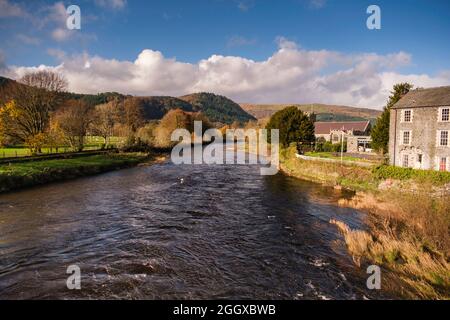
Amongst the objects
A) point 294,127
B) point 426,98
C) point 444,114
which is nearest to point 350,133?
point 294,127

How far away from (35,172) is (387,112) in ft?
143

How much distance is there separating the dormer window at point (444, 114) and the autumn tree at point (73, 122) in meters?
52.0

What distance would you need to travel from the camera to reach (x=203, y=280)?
37.3 feet

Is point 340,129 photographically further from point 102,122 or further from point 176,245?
point 176,245

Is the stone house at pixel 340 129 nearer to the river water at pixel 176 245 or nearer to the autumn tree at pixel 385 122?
the autumn tree at pixel 385 122

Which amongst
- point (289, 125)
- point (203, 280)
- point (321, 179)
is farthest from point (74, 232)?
point (289, 125)

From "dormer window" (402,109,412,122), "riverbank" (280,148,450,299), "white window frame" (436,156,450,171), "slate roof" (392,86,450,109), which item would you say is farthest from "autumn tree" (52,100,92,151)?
"white window frame" (436,156,450,171)

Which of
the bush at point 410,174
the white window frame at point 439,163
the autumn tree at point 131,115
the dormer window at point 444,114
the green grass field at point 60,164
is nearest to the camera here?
the bush at point 410,174

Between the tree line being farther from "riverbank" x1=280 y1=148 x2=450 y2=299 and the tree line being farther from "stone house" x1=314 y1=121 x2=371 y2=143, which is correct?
"stone house" x1=314 y1=121 x2=371 y2=143

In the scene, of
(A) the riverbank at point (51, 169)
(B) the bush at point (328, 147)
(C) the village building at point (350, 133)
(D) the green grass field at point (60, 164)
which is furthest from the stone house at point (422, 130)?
(D) the green grass field at point (60, 164)

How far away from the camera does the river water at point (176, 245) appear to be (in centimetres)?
1080

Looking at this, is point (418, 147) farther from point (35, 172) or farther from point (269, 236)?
point (35, 172)

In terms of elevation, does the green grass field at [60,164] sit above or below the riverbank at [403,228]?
above

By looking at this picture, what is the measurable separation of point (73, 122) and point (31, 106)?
21.4 ft
